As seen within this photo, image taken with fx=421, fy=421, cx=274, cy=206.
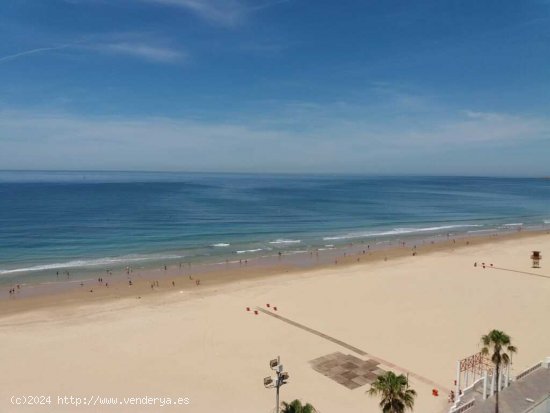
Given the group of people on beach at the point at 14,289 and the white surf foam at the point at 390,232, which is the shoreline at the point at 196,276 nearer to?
the group of people on beach at the point at 14,289

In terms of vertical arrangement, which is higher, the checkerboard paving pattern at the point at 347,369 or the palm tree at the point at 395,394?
the palm tree at the point at 395,394

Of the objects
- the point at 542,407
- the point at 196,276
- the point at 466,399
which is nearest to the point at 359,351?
the point at 466,399

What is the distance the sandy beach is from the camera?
2106 cm

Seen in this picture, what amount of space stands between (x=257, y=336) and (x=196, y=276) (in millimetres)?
18788

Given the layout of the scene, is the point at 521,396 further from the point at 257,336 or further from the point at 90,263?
the point at 90,263

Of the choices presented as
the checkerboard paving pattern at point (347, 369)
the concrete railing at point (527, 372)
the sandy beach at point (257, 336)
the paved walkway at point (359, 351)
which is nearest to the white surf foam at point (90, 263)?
the sandy beach at point (257, 336)

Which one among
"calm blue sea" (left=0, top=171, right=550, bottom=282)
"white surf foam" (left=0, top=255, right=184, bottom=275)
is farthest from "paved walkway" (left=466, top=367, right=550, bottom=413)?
"white surf foam" (left=0, top=255, right=184, bottom=275)

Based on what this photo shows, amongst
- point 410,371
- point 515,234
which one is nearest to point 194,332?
point 410,371

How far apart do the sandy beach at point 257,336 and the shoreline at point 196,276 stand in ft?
1.89

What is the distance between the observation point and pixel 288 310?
33.0 meters

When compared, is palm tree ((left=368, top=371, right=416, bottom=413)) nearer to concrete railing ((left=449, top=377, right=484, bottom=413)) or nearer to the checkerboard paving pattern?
concrete railing ((left=449, top=377, right=484, bottom=413))

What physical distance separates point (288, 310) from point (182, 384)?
12711 mm

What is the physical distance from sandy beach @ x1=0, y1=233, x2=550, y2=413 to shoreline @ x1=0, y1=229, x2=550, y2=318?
0.58 metres

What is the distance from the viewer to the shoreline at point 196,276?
37.0m
